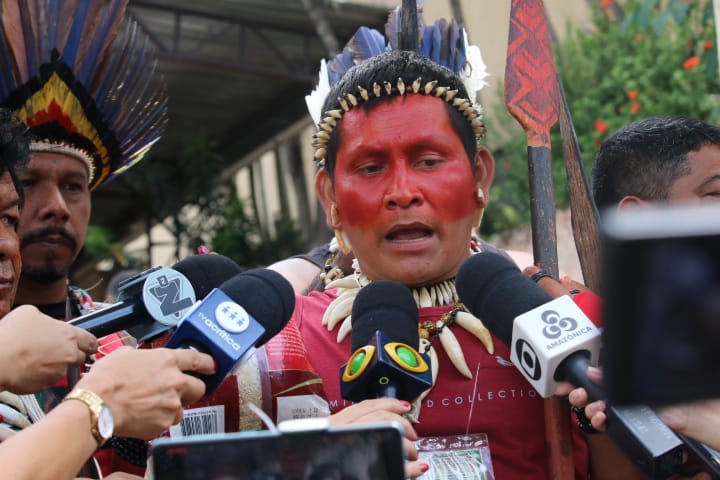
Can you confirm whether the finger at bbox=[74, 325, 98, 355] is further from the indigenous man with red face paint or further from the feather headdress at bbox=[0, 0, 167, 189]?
the feather headdress at bbox=[0, 0, 167, 189]

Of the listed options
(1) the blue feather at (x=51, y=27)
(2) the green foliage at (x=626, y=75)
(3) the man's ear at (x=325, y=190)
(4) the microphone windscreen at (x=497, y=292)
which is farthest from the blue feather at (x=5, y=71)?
(2) the green foliage at (x=626, y=75)

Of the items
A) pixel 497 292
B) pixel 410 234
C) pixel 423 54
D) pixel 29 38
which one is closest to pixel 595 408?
pixel 497 292

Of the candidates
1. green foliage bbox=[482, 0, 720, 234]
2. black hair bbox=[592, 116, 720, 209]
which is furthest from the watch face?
green foliage bbox=[482, 0, 720, 234]

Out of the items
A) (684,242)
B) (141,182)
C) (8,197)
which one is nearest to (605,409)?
(684,242)

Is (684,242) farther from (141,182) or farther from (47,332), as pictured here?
(141,182)

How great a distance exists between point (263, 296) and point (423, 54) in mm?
1104

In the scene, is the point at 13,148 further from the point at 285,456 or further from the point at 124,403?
the point at 285,456

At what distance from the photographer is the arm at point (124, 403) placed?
56.1 inches

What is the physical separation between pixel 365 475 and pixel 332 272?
137 cm

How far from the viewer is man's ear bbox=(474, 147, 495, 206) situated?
2.33m

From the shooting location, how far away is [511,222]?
7438mm

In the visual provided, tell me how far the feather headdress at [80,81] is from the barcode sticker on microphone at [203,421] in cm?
138

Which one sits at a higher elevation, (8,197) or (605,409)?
(8,197)

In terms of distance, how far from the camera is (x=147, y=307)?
171 cm
